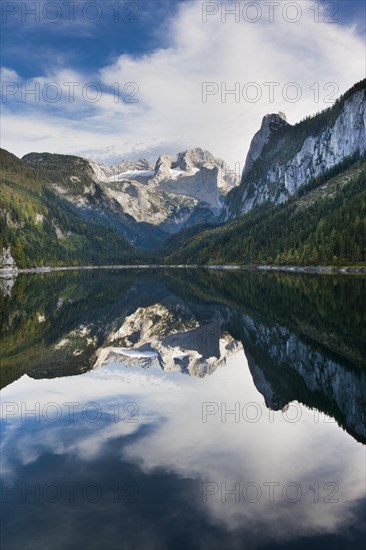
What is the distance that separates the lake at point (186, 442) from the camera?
12.9m

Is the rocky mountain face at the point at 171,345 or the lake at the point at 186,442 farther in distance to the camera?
the rocky mountain face at the point at 171,345

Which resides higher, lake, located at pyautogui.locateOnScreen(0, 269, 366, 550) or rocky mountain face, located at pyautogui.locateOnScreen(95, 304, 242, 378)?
lake, located at pyautogui.locateOnScreen(0, 269, 366, 550)

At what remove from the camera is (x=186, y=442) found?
19.4 m

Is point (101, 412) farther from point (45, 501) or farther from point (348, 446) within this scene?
point (348, 446)

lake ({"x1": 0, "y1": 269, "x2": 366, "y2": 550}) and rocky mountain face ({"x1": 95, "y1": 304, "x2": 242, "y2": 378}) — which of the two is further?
rocky mountain face ({"x1": 95, "y1": 304, "x2": 242, "y2": 378})

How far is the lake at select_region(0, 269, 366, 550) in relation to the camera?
1293cm

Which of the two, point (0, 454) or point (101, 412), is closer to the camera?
point (0, 454)

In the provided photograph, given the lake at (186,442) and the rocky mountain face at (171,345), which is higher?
the lake at (186,442)

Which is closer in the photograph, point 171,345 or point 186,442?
point 186,442

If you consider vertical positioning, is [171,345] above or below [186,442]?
below

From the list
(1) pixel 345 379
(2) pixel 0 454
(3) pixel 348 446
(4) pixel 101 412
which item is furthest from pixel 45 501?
(1) pixel 345 379

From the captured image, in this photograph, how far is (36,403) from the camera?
2614 cm

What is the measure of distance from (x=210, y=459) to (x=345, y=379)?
14054 millimetres

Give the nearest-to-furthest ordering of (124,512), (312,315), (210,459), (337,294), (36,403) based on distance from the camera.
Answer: (124,512), (210,459), (36,403), (312,315), (337,294)
